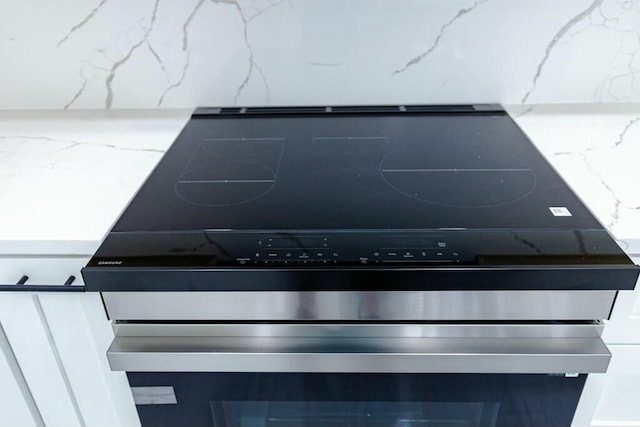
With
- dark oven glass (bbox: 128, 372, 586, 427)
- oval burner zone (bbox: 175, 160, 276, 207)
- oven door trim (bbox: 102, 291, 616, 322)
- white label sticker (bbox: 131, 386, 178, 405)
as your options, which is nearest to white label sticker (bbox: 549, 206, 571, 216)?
oven door trim (bbox: 102, 291, 616, 322)

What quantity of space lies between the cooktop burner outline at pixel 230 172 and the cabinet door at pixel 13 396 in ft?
1.38

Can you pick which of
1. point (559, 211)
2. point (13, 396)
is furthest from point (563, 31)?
point (13, 396)

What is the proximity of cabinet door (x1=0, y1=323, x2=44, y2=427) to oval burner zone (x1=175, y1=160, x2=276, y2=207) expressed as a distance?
41cm

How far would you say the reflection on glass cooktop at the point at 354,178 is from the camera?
754mm

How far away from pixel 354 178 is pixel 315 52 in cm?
41

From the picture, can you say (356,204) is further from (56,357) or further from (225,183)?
(56,357)

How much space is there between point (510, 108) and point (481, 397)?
71 centimetres

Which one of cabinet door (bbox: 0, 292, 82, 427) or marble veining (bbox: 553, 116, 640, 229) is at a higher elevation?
marble veining (bbox: 553, 116, 640, 229)

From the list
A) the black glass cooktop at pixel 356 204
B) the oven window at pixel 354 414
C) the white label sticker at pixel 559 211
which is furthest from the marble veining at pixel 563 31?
the oven window at pixel 354 414

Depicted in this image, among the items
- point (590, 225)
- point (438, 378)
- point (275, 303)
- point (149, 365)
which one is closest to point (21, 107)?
point (149, 365)

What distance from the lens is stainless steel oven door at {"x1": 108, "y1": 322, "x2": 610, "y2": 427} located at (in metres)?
0.72

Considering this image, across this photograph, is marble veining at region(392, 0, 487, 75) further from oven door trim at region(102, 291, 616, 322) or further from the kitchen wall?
oven door trim at region(102, 291, 616, 322)

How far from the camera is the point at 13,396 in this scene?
3.07 feet

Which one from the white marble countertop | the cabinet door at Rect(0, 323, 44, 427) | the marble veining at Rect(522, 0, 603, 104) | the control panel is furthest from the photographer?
the marble veining at Rect(522, 0, 603, 104)
